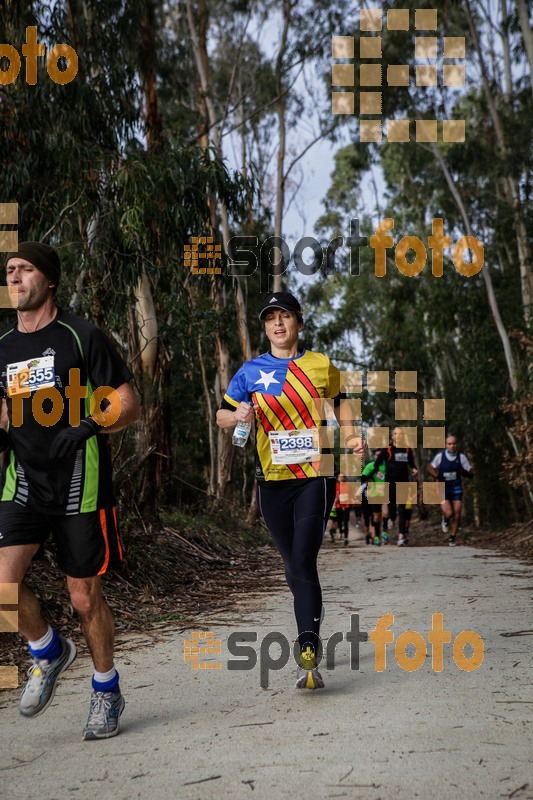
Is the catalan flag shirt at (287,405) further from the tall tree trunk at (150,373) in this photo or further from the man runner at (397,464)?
the man runner at (397,464)

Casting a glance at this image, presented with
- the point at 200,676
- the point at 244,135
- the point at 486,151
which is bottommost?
the point at 200,676

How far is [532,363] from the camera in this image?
16141mm

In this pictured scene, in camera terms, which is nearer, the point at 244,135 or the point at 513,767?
the point at 513,767

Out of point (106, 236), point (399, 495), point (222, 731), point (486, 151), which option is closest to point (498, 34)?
point (486, 151)

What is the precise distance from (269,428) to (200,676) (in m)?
1.34

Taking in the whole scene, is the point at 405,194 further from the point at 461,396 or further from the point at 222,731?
the point at 222,731

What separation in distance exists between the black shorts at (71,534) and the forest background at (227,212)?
2.77 m

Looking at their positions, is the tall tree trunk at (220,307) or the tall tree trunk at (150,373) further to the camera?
the tall tree trunk at (220,307)

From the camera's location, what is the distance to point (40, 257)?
143 inches
